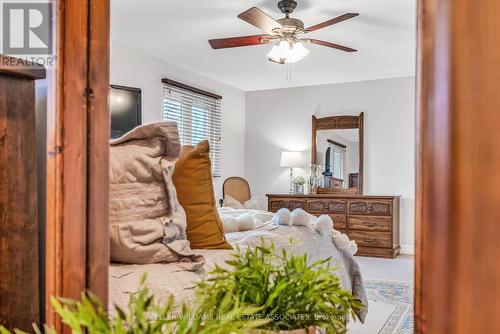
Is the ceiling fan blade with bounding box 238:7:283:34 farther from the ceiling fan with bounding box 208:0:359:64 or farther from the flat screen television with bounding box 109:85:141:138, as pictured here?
the flat screen television with bounding box 109:85:141:138

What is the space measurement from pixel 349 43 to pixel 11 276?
393 centimetres

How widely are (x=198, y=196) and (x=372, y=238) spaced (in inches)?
158

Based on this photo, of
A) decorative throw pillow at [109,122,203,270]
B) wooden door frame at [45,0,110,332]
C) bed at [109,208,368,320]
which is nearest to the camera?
wooden door frame at [45,0,110,332]

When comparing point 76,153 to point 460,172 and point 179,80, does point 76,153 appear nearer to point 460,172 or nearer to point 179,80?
point 460,172

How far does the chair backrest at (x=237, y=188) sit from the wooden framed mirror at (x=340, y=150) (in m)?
1.05

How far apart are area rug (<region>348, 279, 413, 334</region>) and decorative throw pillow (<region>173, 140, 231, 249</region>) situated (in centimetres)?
148

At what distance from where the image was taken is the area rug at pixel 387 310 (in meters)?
2.72

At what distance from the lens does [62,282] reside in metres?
0.82

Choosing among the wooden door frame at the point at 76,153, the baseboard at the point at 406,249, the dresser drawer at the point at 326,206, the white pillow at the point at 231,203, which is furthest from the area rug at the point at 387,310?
the wooden door frame at the point at 76,153

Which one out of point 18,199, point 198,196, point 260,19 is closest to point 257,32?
point 260,19

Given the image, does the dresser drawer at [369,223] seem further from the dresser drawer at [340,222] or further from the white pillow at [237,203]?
the white pillow at [237,203]

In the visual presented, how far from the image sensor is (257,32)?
3967mm

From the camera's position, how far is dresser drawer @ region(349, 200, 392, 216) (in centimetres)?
513

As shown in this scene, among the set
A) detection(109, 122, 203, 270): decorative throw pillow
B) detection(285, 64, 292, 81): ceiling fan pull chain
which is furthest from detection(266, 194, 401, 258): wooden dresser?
detection(109, 122, 203, 270): decorative throw pillow
